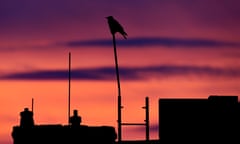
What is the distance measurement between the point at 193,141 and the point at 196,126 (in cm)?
91

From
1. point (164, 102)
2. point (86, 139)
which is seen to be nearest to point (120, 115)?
point (86, 139)

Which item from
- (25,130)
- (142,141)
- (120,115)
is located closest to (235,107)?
(142,141)

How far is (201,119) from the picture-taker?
5547 cm

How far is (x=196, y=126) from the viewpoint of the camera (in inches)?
2180

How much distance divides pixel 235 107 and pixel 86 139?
1120 cm

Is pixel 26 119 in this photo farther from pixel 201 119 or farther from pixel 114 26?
pixel 201 119

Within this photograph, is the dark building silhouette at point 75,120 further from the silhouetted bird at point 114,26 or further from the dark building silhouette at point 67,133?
the silhouetted bird at point 114,26

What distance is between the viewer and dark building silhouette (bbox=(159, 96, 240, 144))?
2158 inches

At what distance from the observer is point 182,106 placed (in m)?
55.4

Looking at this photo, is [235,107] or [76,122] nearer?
[76,122]

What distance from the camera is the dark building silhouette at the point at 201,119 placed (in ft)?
180

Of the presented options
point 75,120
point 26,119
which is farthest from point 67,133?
point 26,119

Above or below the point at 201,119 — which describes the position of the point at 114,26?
above

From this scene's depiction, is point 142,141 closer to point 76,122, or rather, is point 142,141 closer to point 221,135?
point 221,135
